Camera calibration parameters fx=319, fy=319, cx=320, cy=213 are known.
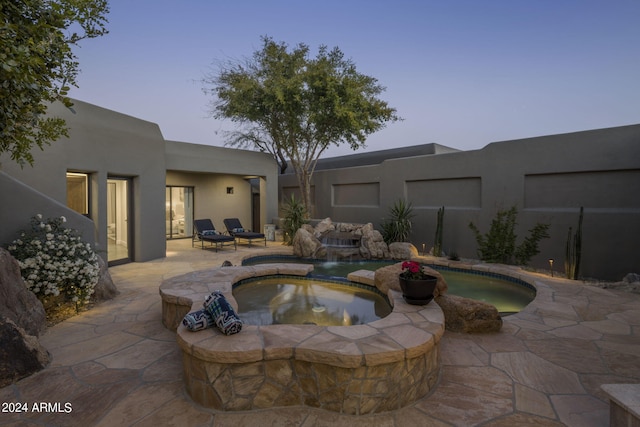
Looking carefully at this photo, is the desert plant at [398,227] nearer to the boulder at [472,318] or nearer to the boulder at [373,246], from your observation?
the boulder at [373,246]

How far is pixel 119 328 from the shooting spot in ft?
14.2

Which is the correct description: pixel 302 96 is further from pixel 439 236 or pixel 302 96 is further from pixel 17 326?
pixel 17 326

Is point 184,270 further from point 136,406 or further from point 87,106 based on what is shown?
point 136,406

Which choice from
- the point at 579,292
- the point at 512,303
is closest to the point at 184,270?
the point at 512,303

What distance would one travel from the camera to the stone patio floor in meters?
2.56

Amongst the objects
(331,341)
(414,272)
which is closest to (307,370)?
(331,341)

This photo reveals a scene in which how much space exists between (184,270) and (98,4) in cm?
573

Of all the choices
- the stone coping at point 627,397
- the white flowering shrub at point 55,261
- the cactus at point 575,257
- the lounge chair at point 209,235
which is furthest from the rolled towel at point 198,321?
the cactus at point 575,257

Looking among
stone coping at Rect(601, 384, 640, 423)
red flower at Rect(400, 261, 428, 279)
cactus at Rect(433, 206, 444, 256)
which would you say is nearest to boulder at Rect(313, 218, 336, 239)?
cactus at Rect(433, 206, 444, 256)

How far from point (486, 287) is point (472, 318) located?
11.2ft

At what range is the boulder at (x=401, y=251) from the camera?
9969 mm

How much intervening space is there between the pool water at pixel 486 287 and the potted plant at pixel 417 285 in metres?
2.35

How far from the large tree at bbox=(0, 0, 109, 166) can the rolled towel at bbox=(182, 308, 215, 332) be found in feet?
7.88

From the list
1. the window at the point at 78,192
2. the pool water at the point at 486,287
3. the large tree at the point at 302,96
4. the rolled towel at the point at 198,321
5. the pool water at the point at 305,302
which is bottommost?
the pool water at the point at 486,287
